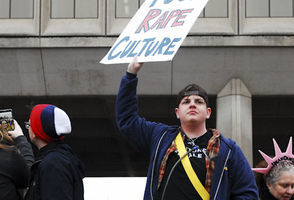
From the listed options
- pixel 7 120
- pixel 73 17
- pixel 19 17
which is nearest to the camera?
pixel 7 120

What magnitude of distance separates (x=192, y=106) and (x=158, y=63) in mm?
9524

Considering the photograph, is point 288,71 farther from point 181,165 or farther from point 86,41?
point 181,165

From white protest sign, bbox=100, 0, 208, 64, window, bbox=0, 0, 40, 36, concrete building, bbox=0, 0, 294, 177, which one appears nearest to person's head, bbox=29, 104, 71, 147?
white protest sign, bbox=100, 0, 208, 64

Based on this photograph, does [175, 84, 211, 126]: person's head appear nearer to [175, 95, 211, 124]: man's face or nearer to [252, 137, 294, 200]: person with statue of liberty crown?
[175, 95, 211, 124]: man's face

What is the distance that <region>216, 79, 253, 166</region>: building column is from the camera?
13.9 m

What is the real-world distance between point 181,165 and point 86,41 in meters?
9.68

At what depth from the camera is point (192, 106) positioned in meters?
4.45

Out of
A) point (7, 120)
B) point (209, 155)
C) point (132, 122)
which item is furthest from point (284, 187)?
point (7, 120)

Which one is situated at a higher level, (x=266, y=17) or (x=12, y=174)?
(x=266, y=17)

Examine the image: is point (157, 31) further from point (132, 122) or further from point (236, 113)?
point (236, 113)

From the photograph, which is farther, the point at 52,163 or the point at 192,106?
the point at 192,106

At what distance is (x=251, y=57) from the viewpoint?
45.3ft

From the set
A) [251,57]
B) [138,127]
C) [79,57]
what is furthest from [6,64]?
[138,127]

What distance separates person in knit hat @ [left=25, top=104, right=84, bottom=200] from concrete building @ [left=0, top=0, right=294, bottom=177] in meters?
9.32
